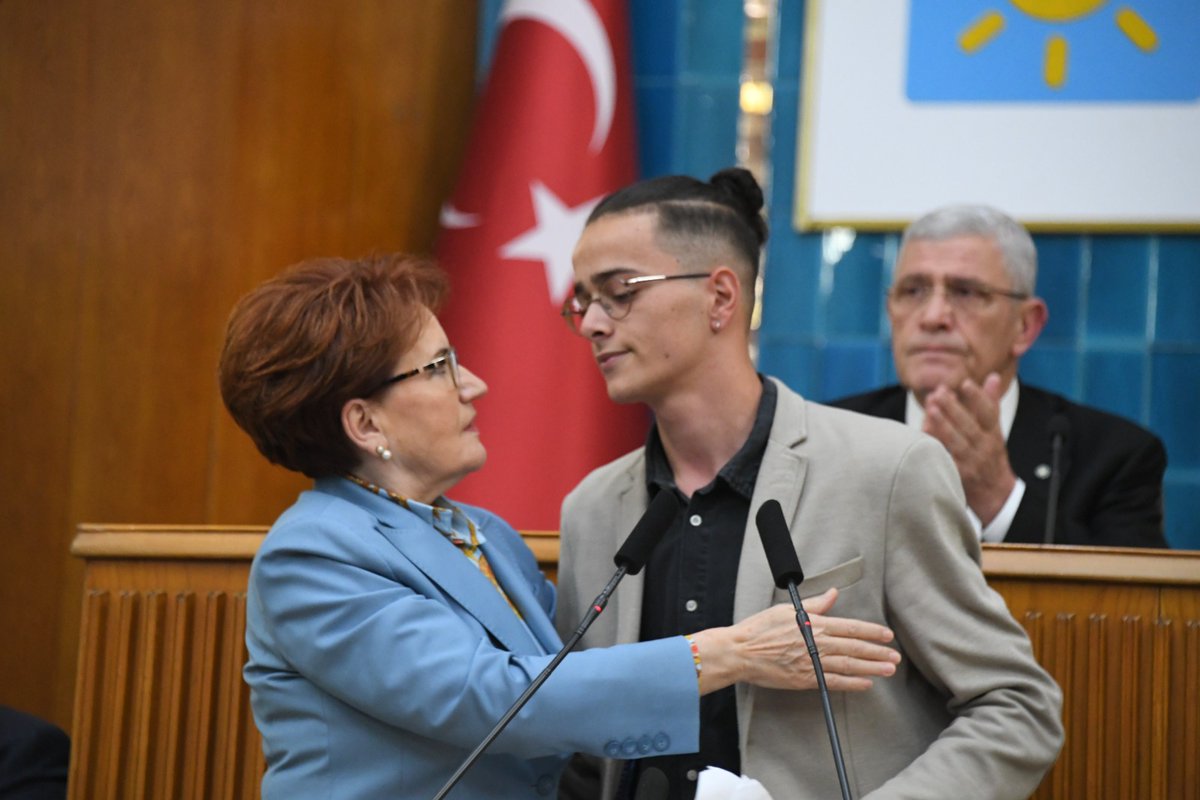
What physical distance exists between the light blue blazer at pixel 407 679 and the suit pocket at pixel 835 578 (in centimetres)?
26

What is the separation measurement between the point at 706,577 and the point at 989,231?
1.69 metres

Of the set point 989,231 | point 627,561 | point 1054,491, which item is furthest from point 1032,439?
point 627,561

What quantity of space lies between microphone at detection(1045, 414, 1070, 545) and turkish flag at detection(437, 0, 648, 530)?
1.40 meters

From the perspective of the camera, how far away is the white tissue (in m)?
1.93

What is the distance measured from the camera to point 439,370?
2459 mm

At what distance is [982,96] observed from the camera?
4.44 meters

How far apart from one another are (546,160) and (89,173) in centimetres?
133

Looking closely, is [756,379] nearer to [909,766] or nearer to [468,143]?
[909,766]

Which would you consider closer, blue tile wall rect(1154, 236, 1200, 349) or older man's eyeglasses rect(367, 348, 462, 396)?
older man's eyeglasses rect(367, 348, 462, 396)

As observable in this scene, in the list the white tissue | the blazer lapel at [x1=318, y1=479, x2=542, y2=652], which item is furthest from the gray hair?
the white tissue

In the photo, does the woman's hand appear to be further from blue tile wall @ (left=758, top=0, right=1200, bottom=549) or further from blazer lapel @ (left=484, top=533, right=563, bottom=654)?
blue tile wall @ (left=758, top=0, right=1200, bottom=549)

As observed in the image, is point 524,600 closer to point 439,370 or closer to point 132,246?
point 439,370

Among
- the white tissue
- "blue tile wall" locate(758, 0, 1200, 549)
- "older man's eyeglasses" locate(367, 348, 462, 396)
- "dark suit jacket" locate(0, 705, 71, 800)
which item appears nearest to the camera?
the white tissue

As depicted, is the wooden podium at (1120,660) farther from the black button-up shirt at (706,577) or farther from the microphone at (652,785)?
the microphone at (652,785)
